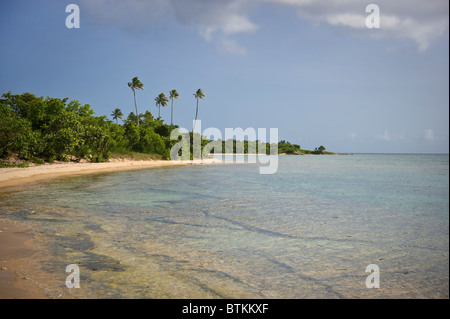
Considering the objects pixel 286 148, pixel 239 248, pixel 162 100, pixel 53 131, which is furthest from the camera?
pixel 286 148

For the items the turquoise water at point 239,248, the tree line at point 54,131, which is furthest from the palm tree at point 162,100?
the turquoise water at point 239,248

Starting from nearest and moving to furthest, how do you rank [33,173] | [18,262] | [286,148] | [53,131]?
[18,262], [33,173], [53,131], [286,148]

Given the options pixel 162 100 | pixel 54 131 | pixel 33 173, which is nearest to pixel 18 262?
pixel 33 173

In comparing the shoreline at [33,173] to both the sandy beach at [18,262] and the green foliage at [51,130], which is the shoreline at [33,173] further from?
the sandy beach at [18,262]

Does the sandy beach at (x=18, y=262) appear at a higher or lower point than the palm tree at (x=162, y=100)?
lower

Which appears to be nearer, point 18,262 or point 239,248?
point 18,262

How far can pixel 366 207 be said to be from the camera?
12.3m

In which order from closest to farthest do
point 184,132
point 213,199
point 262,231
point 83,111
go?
point 262,231, point 213,199, point 83,111, point 184,132

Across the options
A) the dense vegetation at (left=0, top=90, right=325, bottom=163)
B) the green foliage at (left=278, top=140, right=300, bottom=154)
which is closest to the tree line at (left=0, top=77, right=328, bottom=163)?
the dense vegetation at (left=0, top=90, right=325, bottom=163)

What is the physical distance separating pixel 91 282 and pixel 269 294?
9.50 feet

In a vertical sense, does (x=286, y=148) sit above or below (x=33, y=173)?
above

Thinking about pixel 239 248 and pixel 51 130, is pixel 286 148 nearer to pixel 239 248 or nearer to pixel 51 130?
pixel 51 130
